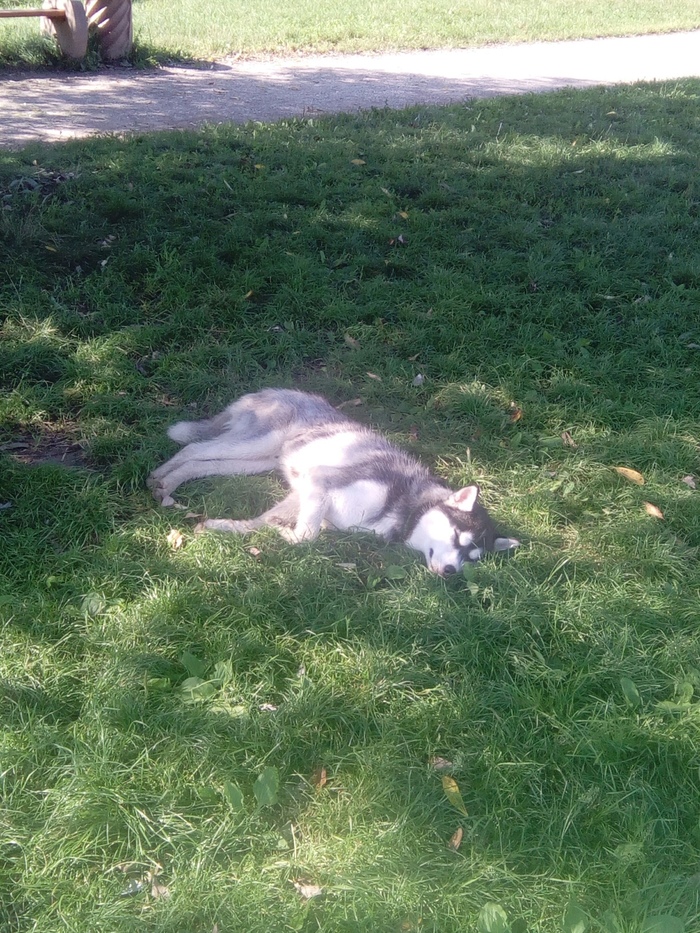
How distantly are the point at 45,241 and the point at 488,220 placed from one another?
384 centimetres

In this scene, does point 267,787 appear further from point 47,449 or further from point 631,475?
point 631,475

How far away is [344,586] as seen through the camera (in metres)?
3.63

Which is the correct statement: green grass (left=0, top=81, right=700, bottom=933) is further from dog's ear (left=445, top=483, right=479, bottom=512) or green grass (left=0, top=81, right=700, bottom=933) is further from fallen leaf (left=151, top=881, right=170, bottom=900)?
dog's ear (left=445, top=483, right=479, bottom=512)

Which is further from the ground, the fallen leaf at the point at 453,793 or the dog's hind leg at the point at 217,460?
the dog's hind leg at the point at 217,460

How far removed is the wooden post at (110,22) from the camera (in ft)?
35.3

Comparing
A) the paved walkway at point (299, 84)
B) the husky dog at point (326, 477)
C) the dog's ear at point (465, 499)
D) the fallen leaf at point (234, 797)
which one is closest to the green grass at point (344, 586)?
the fallen leaf at point (234, 797)

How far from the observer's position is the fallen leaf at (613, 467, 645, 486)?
4484 millimetres

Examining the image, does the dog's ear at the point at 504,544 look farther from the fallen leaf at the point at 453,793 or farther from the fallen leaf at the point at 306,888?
the fallen leaf at the point at 306,888

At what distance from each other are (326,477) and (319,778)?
1.63 metres

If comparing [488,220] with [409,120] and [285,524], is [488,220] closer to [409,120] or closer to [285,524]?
[409,120]

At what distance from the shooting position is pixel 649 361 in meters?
5.57

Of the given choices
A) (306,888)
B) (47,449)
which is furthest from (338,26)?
(306,888)

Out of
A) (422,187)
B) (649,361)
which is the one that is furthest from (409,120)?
(649,361)

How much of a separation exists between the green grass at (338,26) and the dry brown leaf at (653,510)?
10286 mm
